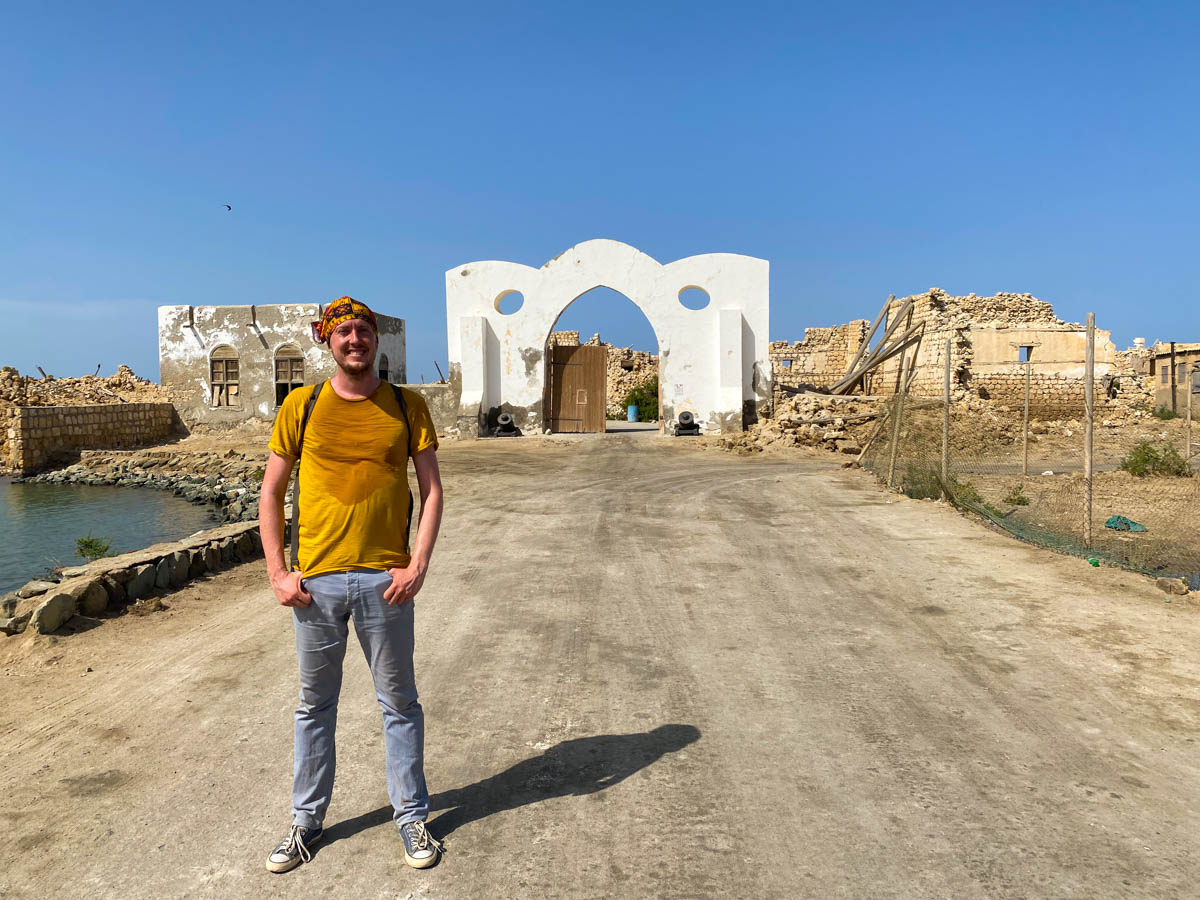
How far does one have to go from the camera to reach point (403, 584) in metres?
3.01

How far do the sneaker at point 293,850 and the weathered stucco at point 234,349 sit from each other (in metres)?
24.9

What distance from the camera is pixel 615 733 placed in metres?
4.00

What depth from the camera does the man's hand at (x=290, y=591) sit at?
116 inches

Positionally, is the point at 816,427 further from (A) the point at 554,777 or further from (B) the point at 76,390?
(B) the point at 76,390

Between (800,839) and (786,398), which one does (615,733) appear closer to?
(800,839)

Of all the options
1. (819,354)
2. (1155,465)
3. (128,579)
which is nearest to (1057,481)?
(1155,465)

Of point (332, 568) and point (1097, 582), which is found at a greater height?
point (332, 568)

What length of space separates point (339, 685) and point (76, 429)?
85.0 ft

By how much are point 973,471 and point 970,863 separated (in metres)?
13.9

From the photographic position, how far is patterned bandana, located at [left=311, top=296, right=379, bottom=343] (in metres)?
3.12

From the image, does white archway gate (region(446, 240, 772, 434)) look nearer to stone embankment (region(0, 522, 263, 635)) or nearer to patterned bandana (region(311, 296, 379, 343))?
stone embankment (region(0, 522, 263, 635))

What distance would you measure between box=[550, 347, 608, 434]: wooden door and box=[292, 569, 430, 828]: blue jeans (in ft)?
66.4

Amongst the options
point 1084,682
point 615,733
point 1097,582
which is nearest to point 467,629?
point 615,733

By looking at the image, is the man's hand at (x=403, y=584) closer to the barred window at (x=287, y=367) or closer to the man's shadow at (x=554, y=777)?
the man's shadow at (x=554, y=777)
